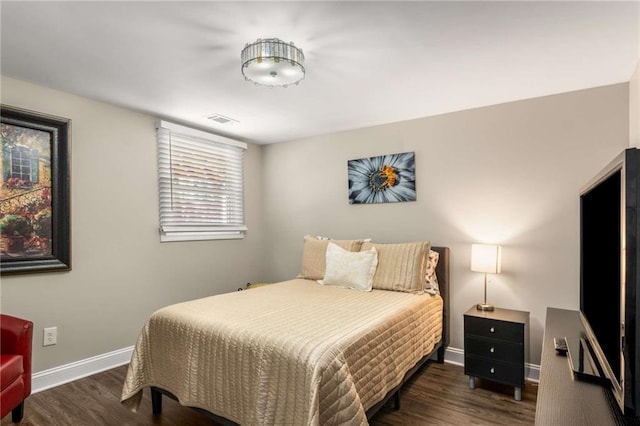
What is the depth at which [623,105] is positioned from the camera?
246 cm

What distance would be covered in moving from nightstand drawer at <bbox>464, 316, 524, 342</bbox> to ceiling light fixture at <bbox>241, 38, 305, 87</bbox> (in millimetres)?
2170

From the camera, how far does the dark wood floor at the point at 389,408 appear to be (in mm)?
2127

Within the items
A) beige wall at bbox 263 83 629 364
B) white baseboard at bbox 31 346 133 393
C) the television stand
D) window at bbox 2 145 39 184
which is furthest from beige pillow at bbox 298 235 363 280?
window at bbox 2 145 39 184

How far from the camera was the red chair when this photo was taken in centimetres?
193

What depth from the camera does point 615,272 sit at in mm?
1067

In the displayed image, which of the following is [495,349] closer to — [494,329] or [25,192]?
[494,329]

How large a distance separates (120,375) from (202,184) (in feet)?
6.30

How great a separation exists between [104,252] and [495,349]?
322 centimetres

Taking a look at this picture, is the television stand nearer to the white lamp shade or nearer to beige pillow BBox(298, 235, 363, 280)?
the white lamp shade

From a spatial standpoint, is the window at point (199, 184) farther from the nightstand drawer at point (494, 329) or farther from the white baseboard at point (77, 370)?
the nightstand drawer at point (494, 329)

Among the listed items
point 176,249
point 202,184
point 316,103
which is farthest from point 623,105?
point 176,249

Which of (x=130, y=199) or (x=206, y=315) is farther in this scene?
(x=130, y=199)

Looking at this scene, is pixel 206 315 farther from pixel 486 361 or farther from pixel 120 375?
pixel 486 361

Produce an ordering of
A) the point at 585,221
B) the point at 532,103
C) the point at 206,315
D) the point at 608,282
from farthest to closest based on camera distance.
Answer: the point at 532,103, the point at 206,315, the point at 585,221, the point at 608,282
